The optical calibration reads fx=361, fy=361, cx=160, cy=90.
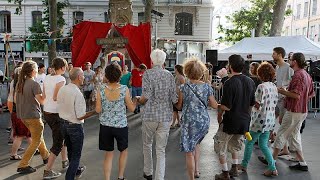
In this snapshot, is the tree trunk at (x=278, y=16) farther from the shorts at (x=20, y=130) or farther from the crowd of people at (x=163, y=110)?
the shorts at (x=20, y=130)

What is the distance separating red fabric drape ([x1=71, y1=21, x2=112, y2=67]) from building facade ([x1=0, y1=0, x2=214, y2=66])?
21.8 meters

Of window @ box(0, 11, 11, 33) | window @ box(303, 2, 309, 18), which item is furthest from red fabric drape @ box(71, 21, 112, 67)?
window @ box(303, 2, 309, 18)

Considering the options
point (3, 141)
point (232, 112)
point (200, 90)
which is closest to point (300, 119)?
point (232, 112)

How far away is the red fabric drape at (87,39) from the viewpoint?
9.96m

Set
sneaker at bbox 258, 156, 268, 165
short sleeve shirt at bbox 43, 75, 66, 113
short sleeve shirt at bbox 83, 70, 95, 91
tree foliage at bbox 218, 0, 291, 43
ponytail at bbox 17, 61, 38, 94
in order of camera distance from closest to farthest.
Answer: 1. short sleeve shirt at bbox 43, 75, 66, 113
2. ponytail at bbox 17, 61, 38, 94
3. sneaker at bbox 258, 156, 268, 165
4. short sleeve shirt at bbox 83, 70, 95, 91
5. tree foliage at bbox 218, 0, 291, 43

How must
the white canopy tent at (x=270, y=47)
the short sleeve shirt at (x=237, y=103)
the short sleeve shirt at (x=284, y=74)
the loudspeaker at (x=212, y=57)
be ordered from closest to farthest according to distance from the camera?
1. the short sleeve shirt at (x=237, y=103)
2. the short sleeve shirt at (x=284, y=74)
3. the white canopy tent at (x=270, y=47)
4. the loudspeaker at (x=212, y=57)

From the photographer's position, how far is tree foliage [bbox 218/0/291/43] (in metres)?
28.2

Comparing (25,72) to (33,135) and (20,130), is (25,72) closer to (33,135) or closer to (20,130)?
(33,135)

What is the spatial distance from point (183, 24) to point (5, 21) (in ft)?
52.0

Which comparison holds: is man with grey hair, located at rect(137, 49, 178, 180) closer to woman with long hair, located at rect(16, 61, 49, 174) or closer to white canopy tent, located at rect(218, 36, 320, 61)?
woman with long hair, located at rect(16, 61, 49, 174)

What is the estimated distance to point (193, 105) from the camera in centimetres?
498

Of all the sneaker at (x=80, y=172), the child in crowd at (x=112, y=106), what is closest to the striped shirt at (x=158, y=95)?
the child in crowd at (x=112, y=106)

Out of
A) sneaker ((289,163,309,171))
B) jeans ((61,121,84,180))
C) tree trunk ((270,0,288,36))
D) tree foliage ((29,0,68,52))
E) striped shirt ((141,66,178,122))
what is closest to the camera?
jeans ((61,121,84,180))

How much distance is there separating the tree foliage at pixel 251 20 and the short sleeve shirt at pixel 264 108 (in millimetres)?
22149
